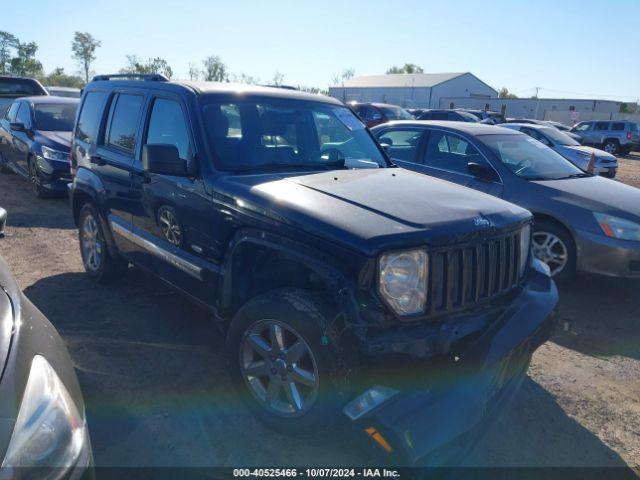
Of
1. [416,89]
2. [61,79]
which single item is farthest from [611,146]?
[61,79]

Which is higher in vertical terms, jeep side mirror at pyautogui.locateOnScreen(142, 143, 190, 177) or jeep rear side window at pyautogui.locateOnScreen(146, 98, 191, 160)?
jeep rear side window at pyautogui.locateOnScreen(146, 98, 191, 160)

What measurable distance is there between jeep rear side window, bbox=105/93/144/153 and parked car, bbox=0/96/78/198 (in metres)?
4.56

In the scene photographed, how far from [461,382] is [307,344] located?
2.53 ft

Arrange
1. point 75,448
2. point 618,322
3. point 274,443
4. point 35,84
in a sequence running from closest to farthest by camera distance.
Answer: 1. point 75,448
2. point 274,443
3. point 618,322
4. point 35,84

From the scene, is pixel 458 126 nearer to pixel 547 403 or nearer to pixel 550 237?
pixel 550 237

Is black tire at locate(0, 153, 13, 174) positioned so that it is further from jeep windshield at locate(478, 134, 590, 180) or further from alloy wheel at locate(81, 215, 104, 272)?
jeep windshield at locate(478, 134, 590, 180)

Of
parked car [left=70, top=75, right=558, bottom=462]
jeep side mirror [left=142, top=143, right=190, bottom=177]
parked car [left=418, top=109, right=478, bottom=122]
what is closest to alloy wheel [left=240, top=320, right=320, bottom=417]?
parked car [left=70, top=75, right=558, bottom=462]

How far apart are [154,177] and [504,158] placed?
4.11m

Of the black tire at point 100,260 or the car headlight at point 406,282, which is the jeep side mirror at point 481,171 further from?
the black tire at point 100,260

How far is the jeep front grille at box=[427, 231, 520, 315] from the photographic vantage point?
247 cm

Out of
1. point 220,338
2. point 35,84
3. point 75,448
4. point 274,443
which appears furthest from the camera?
point 35,84

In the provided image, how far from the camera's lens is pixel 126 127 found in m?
4.29

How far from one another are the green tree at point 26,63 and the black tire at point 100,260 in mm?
63280

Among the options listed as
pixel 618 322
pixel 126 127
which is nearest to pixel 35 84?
pixel 126 127
